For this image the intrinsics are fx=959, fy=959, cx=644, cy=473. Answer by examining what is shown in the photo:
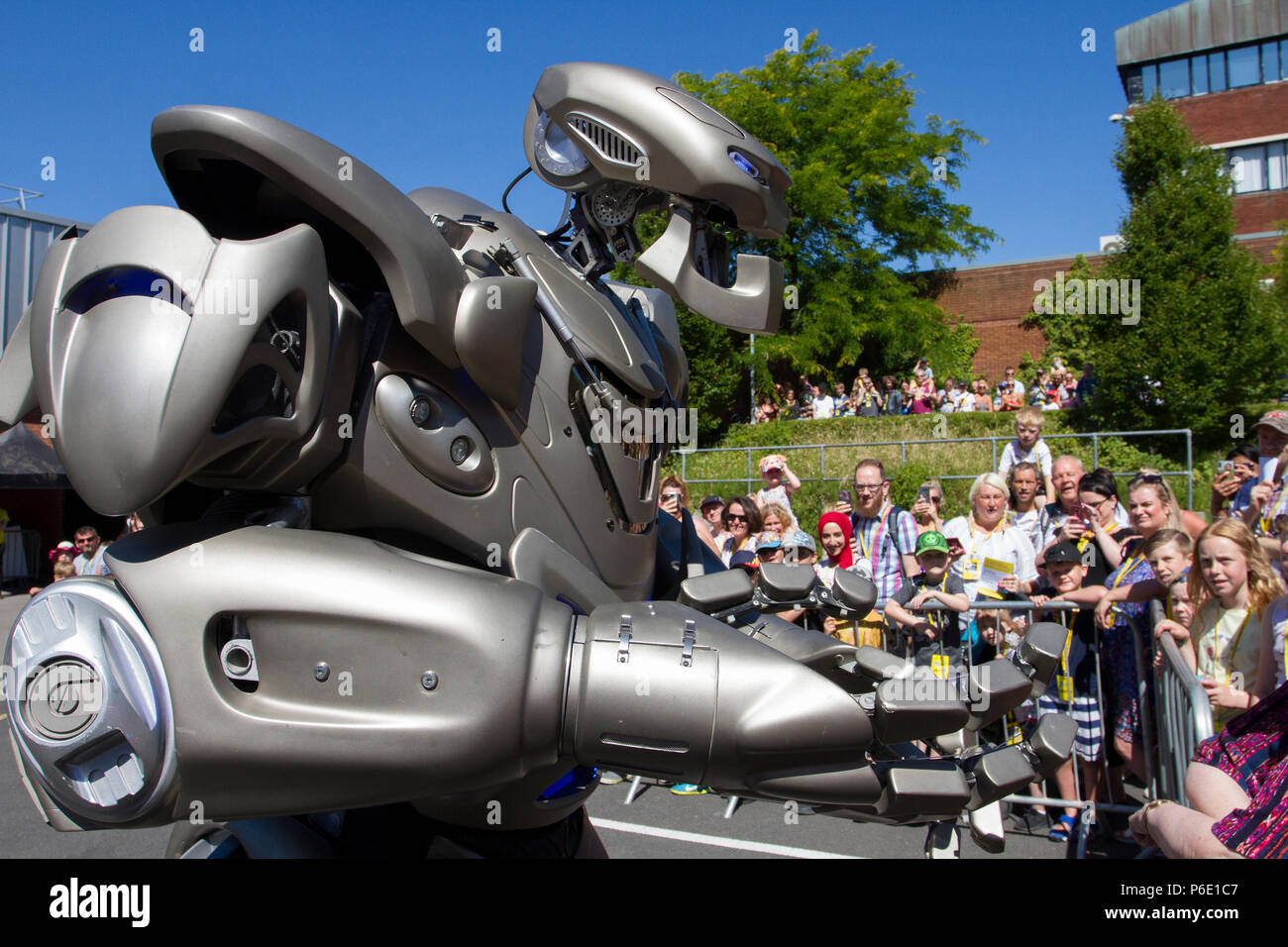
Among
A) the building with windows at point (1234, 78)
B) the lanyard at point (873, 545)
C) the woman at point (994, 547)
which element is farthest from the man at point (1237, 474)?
the building with windows at point (1234, 78)

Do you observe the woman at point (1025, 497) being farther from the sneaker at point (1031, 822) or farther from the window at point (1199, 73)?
the window at point (1199, 73)

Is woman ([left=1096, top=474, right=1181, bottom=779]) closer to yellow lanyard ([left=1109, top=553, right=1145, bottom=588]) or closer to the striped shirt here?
yellow lanyard ([left=1109, top=553, right=1145, bottom=588])

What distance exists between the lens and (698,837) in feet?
14.3

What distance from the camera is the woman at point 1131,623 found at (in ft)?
13.5

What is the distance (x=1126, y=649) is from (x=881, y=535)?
138 centimetres

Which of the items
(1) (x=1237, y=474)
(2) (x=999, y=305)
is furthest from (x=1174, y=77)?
(1) (x=1237, y=474)

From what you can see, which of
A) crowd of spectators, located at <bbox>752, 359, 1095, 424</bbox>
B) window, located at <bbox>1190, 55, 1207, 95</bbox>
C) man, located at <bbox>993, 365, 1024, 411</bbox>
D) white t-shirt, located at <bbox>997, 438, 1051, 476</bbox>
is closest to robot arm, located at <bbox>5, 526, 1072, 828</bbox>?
white t-shirt, located at <bbox>997, 438, 1051, 476</bbox>

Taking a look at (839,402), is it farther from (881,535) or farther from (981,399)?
(881,535)

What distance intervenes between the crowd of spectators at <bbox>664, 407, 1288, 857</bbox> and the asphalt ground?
33cm

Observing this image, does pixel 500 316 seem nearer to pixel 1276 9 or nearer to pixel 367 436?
pixel 367 436

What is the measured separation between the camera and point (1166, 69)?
2619 cm

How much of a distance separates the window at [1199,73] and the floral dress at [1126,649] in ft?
87.4
